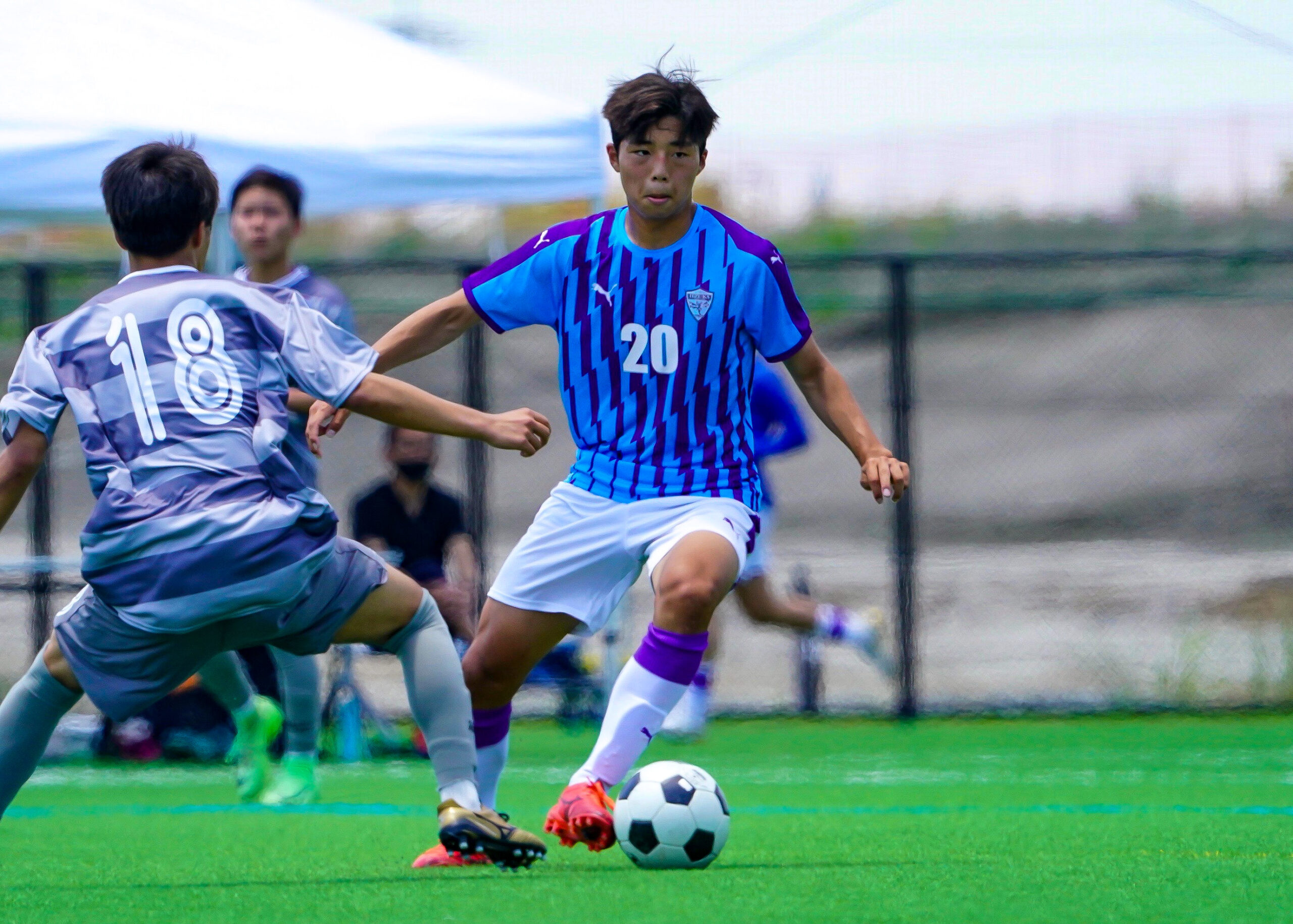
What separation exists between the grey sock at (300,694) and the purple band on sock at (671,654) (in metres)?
1.76

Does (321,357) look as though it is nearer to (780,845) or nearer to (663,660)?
(663,660)

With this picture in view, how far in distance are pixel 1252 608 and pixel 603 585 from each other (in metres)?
8.39

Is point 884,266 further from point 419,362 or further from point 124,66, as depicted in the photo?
point 419,362

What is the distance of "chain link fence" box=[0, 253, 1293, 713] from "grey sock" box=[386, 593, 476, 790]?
17.7ft

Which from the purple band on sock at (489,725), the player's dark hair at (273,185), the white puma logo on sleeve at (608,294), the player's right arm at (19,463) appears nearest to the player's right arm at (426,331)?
the white puma logo on sleeve at (608,294)

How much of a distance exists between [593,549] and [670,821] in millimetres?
701

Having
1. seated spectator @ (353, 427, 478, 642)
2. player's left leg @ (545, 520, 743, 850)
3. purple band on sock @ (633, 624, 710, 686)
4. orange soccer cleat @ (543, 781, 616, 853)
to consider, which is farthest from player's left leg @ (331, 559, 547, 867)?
seated spectator @ (353, 427, 478, 642)

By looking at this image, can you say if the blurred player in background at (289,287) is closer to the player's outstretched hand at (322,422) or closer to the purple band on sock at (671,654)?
the player's outstretched hand at (322,422)

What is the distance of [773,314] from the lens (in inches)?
185

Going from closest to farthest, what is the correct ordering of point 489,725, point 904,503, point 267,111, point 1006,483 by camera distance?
point 489,725, point 267,111, point 904,503, point 1006,483

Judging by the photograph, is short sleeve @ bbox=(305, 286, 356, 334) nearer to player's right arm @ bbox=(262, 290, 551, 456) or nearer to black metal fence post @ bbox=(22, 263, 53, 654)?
player's right arm @ bbox=(262, 290, 551, 456)

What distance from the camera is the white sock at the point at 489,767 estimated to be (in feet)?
15.6

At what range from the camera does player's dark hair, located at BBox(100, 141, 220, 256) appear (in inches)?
152

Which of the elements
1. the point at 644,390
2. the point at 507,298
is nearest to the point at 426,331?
the point at 507,298
